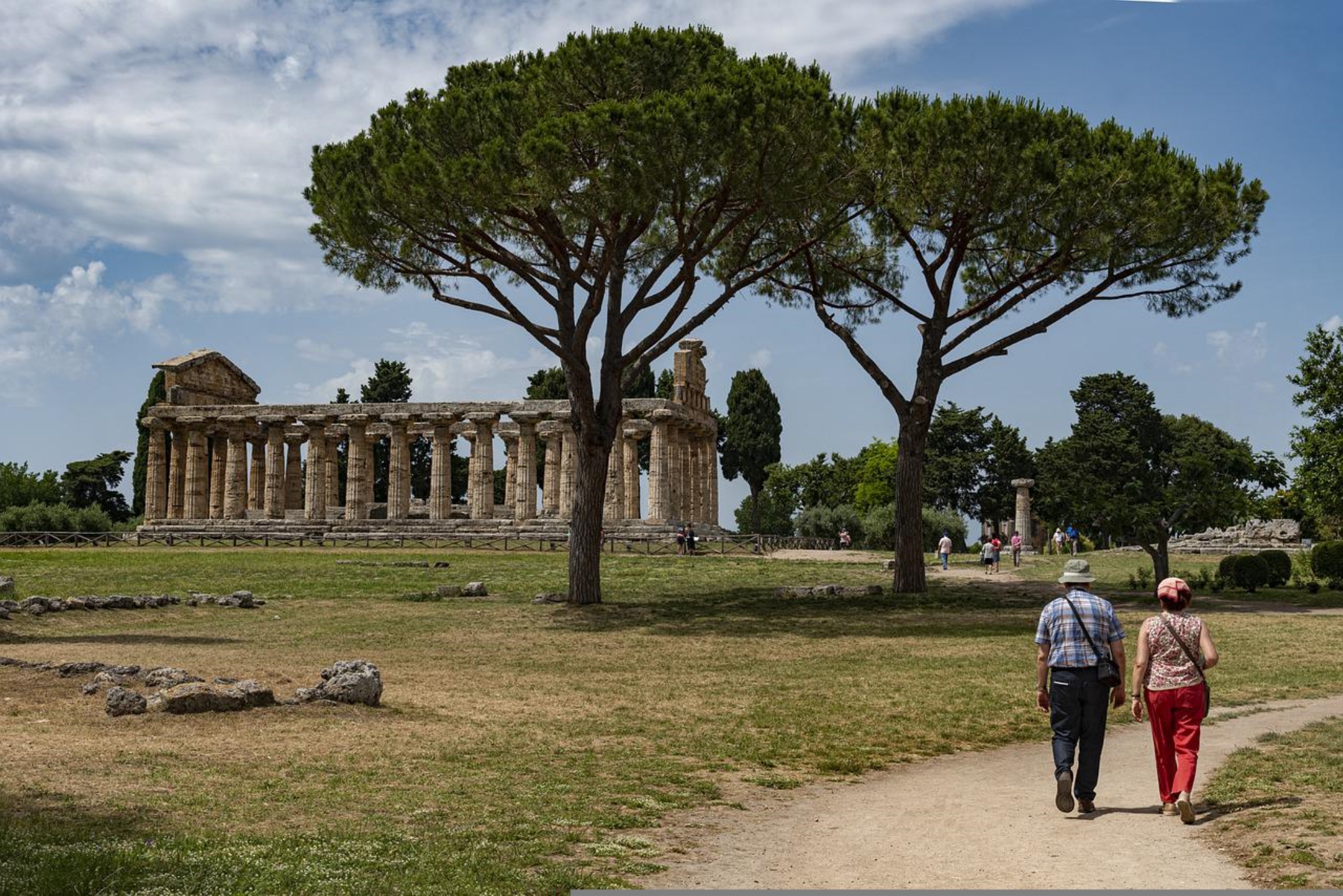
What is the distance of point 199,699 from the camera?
1355 cm

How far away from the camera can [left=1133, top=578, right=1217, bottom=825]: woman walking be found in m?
9.50

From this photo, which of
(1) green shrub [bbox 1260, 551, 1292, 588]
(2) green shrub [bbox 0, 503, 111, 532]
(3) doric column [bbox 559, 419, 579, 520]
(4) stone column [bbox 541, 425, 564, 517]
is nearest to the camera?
(1) green shrub [bbox 1260, 551, 1292, 588]

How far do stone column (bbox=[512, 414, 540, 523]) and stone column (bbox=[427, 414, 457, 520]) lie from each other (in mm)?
3285

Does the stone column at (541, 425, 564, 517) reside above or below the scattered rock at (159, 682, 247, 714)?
above

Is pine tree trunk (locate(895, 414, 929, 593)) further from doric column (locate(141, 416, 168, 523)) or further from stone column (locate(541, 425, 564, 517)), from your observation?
doric column (locate(141, 416, 168, 523))

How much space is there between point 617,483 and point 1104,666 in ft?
168

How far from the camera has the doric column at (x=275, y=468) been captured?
2685 inches

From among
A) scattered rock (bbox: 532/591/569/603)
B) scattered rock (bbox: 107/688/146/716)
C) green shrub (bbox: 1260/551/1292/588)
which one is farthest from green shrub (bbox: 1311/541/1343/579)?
scattered rock (bbox: 107/688/146/716)

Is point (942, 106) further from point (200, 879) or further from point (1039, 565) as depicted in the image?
point (200, 879)

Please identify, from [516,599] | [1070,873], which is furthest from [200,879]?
[516,599]

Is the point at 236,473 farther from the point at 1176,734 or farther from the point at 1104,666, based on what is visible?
the point at 1176,734

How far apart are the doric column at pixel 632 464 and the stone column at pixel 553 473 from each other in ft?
11.7

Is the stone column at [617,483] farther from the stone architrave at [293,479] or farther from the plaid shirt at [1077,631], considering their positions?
the plaid shirt at [1077,631]

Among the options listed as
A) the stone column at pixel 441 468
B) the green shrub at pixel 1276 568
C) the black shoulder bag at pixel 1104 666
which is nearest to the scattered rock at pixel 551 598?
the green shrub at pixel 1276 568
